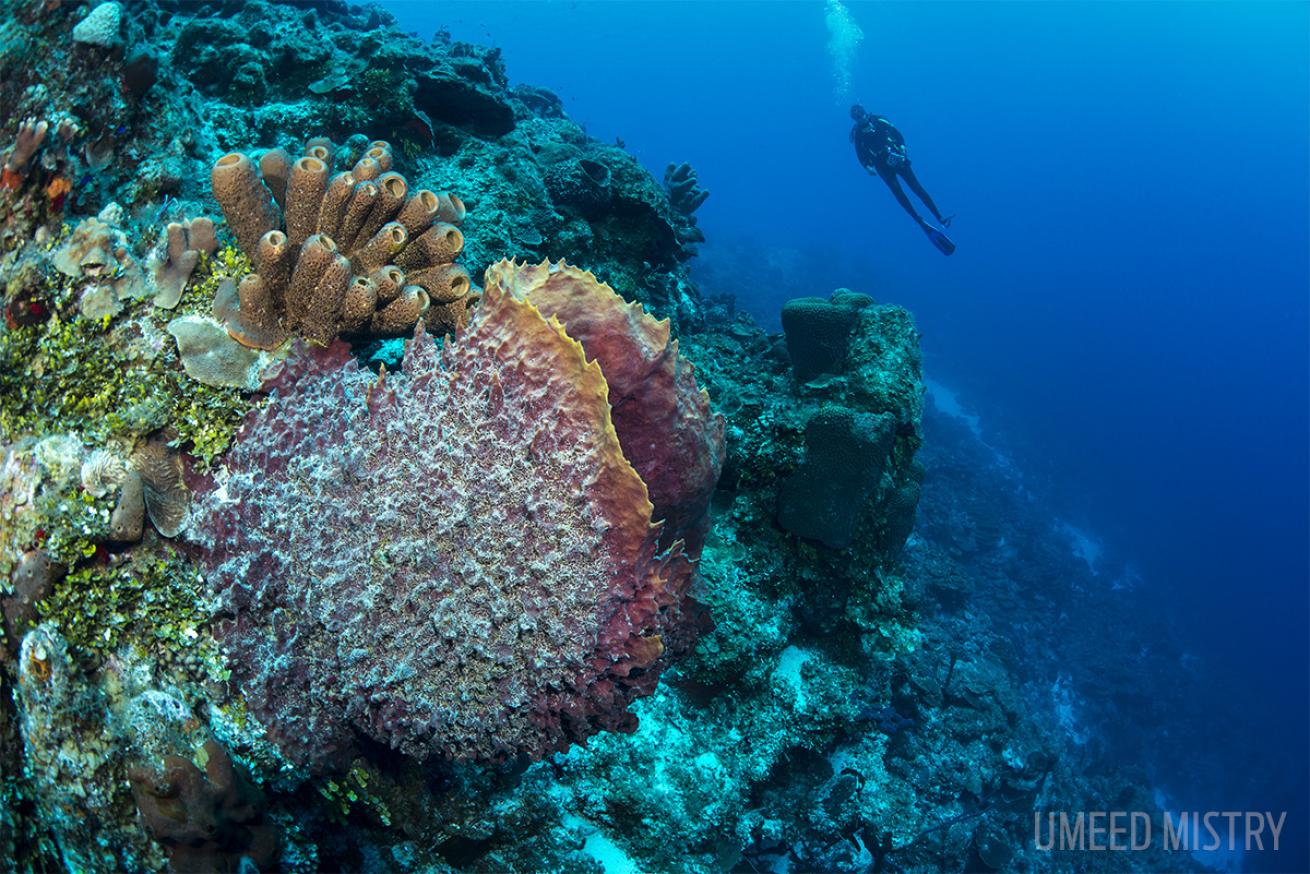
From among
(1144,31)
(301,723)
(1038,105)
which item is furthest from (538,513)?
(1144,31)

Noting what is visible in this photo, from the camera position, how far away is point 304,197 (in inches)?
100

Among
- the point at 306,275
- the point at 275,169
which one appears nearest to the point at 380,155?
the point at 275,169

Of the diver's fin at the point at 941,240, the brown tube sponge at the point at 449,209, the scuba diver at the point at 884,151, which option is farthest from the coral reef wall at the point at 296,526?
the scuba diver at the point at 884,151

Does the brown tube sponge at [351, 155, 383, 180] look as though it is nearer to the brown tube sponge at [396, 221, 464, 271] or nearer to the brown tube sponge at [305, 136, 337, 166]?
the brown tube sponge at [305, 136, 337, 166]

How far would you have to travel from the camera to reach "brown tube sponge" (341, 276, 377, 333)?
252 centimetres

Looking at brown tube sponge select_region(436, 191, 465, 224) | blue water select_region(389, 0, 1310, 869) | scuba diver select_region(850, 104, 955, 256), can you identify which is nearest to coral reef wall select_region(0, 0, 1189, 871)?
brown tube sponge select_region(436, 191, 465, 224)

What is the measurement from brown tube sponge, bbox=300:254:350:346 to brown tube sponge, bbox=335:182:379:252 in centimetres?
17

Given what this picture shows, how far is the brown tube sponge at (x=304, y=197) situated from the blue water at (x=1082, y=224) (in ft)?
78.4

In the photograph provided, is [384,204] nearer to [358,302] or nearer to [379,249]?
[379,249]

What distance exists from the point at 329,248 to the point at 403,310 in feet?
1.20

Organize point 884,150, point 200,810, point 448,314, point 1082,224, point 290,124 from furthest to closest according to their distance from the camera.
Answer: point 1082,224 < point 884,150 < point 290,124 < point 448,314 < point 200,810

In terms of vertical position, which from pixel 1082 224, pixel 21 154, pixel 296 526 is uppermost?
pixel 1082 224

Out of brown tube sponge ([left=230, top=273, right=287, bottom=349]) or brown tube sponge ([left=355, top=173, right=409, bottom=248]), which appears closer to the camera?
brown tube sponge ([left=230, top=273, right=287, bottom=349])

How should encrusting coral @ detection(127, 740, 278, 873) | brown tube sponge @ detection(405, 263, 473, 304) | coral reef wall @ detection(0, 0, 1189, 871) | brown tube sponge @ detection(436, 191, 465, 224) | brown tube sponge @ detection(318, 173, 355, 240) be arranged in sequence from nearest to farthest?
encrusting coral @ detection(127, 740, 278, 873) → coral reef wall @ detection(0, 0, 1189, 871) → brown tube sponge @ detection(318, 173, 355, 240) → brown tube sponge @ detection(405, 263, 473, 304) → brown tube sponge @ detection(436, 191, 465, 224)
